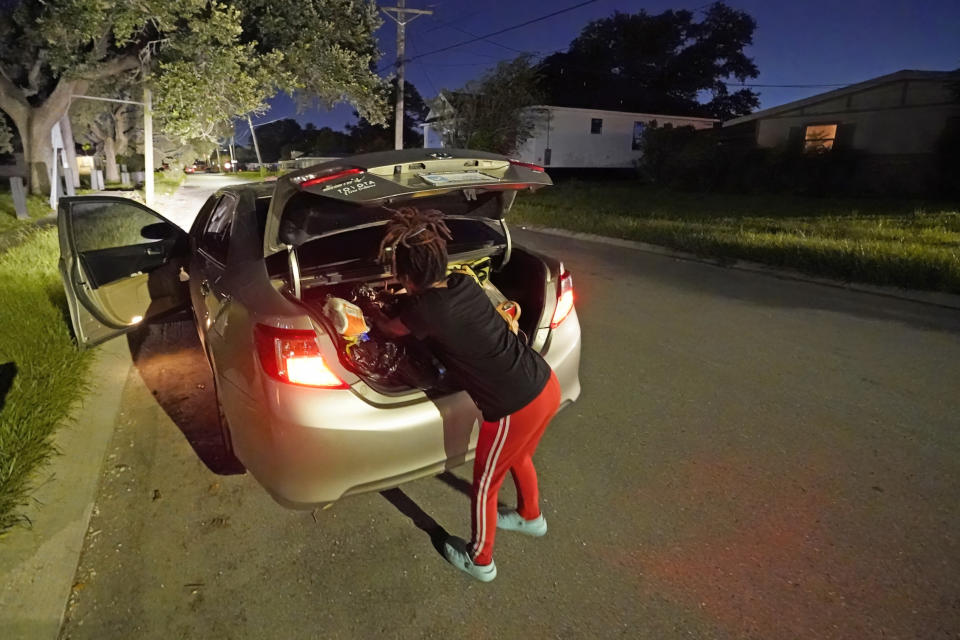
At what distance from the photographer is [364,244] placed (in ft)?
12.1

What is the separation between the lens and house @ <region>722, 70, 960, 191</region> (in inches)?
750

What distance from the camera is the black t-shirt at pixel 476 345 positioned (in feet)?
7.02

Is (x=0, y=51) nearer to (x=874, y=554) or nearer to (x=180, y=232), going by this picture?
(x=180, y=232)

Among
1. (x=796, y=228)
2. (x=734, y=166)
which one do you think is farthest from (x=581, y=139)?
(x=796, y=228)

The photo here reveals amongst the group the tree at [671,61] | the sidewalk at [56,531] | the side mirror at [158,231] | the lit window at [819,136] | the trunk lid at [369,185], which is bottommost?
the sidewalk at [56,531]

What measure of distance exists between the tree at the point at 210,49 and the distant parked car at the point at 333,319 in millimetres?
10024

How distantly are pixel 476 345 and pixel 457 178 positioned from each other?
90cm

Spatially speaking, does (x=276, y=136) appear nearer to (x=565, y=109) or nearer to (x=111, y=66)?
(x=565, y=109)

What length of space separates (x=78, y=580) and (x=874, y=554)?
3446mm

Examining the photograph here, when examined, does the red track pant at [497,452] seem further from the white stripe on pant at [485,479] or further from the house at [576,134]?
the house at [576,134]

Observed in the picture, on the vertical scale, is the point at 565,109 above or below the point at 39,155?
above

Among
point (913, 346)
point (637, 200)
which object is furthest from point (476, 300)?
point (637, 200)

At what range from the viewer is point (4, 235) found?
32.8 ft

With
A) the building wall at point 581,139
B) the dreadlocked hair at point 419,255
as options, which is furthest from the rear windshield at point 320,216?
the building wall at point 581,139
